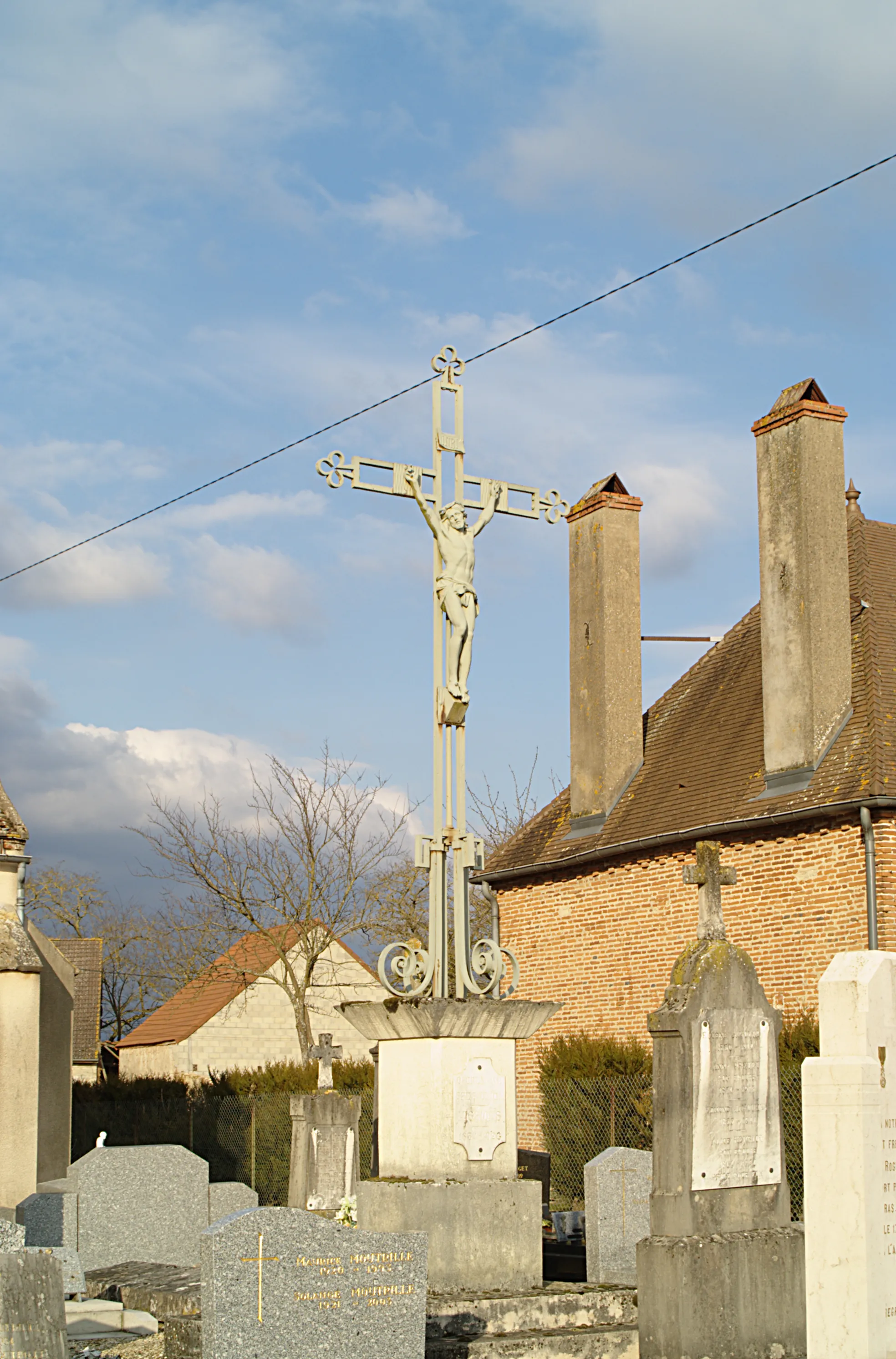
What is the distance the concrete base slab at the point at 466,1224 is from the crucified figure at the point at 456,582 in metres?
3.01

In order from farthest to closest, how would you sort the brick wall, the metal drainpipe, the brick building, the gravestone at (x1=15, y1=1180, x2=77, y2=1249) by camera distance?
1. the brick building
2. the brick wall
3. the metal drainpipe
4. the gravestone at (x1=15, y1=1180, x2=77, y2=1249)

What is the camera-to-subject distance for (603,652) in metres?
21.6

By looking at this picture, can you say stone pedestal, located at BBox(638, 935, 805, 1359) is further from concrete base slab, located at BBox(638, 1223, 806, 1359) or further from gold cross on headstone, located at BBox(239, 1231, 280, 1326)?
gold cross on headstone, located at BBox(239, 1231, 280, 1326)

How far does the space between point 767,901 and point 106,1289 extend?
30.4 ft

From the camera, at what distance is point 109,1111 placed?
2703cm

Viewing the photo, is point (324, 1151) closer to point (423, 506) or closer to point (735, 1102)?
point (735, 1102)

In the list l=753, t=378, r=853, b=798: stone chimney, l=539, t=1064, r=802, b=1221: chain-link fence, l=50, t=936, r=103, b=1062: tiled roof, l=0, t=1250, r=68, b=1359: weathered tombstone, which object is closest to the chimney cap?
l=753, t=378, r=853, b=798: stone chimney

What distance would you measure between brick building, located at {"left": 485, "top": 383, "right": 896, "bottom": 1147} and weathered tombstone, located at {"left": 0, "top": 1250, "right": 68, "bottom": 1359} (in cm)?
1084

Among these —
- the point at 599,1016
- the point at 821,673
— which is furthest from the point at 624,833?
the point at 821,673

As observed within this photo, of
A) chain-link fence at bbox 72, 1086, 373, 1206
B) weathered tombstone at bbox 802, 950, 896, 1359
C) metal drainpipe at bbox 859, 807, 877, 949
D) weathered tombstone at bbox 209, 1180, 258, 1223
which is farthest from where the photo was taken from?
chain-link fence at bbox 72, 1086, 373, 1206

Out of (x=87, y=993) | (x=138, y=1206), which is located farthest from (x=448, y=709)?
(x=87, y=993)

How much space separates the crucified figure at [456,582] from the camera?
31.8 ft

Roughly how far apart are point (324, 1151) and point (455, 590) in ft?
26.3

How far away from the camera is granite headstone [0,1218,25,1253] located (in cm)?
773
